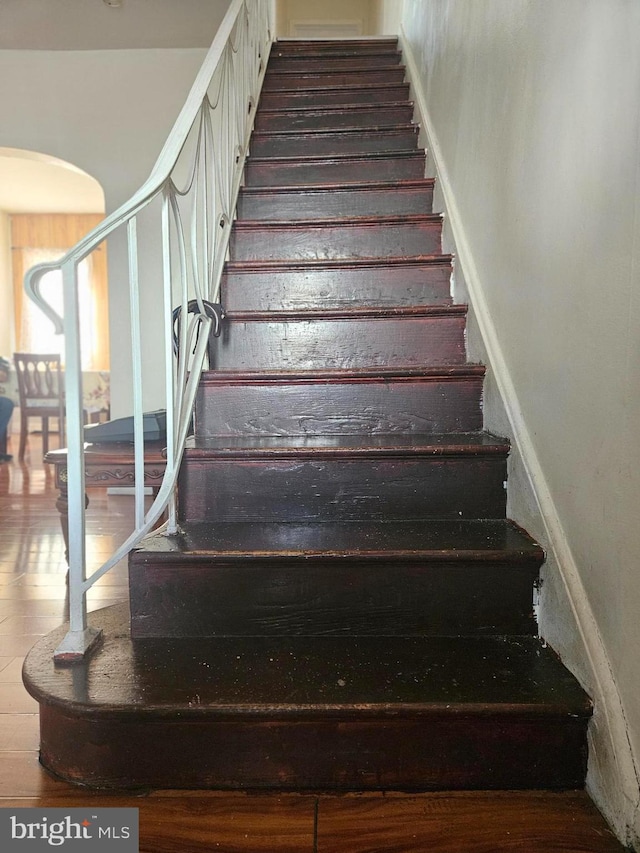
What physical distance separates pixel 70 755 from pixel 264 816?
1.14ft

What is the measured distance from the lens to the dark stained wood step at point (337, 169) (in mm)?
2588

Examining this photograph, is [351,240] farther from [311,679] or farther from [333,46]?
[333,46]

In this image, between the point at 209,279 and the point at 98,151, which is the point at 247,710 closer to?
the point at 209,279

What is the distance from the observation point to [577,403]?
109 cm

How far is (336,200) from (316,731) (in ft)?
6.59

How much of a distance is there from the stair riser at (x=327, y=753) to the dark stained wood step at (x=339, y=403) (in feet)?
2.60

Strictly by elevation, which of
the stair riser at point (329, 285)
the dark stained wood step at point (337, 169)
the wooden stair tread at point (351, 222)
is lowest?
the stair riser at point (329, 285)

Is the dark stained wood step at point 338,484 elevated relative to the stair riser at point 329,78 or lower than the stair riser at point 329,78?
lower

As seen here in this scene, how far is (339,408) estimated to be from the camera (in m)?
1.64

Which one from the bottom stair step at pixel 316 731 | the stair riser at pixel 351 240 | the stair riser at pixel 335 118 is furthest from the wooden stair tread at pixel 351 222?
the bottom stair step at pixel 316 731

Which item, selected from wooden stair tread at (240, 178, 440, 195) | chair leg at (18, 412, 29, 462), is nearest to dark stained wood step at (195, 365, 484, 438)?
wooden stair tread at (240, 178, 440, 195)

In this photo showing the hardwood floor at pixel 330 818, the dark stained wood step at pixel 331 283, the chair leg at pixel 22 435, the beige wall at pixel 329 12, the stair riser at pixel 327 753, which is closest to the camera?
the hardwood floor at pixel 330 818

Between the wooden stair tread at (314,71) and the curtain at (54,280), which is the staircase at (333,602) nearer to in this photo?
the wooden stair tread at (314,71)

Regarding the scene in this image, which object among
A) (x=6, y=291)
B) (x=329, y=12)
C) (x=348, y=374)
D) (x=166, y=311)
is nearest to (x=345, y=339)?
(x=348, y=374)
